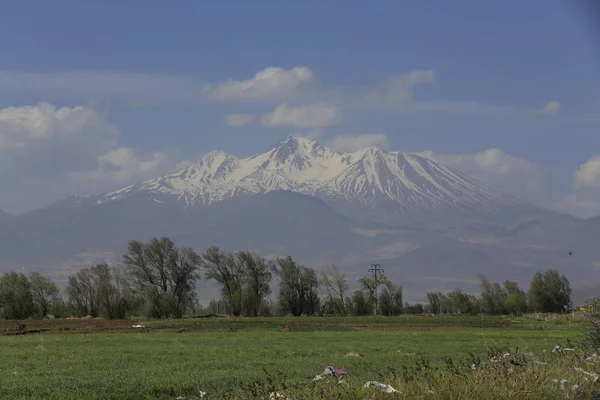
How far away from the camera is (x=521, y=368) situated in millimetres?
14109

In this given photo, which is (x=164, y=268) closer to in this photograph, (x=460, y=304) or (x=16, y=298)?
(x=16, y=298)

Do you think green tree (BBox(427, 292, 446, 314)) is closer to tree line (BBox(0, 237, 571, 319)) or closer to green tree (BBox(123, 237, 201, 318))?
tree line (BBox(0, 237, 571, 319))

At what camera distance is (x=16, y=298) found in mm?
102125

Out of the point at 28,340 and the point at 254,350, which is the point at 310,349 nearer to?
the point at 254,350

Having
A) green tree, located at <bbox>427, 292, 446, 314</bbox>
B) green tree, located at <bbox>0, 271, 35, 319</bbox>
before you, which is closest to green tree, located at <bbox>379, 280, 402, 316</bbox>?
green tree, located at <bbox>427, 292, 446, 314</bbox>

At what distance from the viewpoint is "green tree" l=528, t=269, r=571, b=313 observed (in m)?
128

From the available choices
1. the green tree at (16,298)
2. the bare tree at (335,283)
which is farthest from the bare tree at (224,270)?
the green tree at (16,298)

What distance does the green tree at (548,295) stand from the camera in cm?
12825

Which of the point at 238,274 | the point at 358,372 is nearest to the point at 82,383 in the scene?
the point at 358,372

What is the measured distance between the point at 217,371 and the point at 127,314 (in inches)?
3449

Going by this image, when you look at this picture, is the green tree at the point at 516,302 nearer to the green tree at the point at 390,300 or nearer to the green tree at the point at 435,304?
the green tree at the point at 390,300

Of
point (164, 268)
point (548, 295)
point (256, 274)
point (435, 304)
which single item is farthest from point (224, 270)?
point (548, 295)

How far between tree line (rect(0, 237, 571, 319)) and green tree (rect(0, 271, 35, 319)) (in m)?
0.13

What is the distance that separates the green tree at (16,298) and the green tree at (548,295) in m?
80.1
